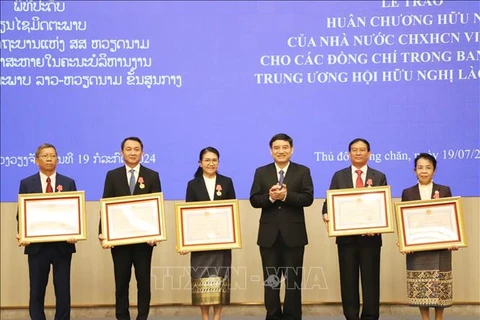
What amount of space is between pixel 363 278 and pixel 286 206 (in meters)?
0.72

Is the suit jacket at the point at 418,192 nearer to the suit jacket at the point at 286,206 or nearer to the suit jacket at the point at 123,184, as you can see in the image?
the suit jacket at the point at 286,206

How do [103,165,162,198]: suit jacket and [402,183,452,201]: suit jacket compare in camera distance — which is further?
[103,165,162,198]: suit jacket

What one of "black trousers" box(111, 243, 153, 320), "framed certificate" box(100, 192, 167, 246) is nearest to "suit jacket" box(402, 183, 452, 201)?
"framed certificate" box(100, 192, 167, 246)

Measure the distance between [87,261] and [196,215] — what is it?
5.55 feet

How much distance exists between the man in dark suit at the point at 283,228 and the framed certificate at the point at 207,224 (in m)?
0.20

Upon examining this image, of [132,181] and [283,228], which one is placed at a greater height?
[132,181]

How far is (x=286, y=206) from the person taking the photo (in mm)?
4852

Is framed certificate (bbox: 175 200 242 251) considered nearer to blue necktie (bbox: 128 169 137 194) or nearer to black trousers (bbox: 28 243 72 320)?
blue necktie (bbox: 128 169 137 194)

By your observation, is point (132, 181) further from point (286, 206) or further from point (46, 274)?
point (286, 206)

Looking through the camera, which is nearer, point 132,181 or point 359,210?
point 359,210

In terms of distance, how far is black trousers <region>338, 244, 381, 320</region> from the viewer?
4.85 m

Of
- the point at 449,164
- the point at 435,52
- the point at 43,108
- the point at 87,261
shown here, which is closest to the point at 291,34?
the point at 435,52

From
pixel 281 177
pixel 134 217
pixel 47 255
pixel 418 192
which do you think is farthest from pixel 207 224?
pixel 418 192

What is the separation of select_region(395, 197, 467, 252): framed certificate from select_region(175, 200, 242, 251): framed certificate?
42.9 inches
